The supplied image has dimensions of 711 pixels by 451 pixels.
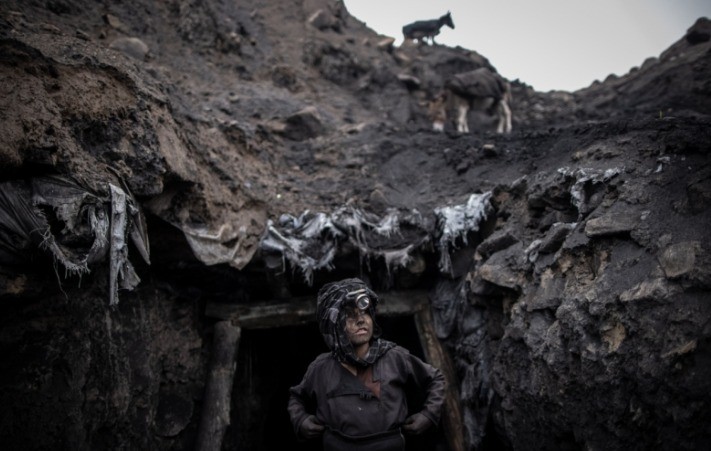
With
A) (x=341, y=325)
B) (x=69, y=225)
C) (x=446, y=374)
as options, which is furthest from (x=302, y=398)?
(x=446, y=374)

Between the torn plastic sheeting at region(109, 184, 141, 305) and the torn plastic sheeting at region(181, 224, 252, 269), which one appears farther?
the torn plastic sheeting at region(181, 224, 252, 269)

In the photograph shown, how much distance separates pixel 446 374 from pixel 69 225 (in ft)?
11.7

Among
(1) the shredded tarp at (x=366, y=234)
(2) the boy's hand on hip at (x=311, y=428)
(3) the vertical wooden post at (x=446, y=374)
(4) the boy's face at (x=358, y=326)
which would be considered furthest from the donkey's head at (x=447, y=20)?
(2) the boy's hand on hip at (x=311, y=428)

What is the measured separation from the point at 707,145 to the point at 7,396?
457 centimetres

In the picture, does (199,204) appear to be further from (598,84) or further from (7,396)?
(598,84)

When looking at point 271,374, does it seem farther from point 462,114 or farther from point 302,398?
point 462,114

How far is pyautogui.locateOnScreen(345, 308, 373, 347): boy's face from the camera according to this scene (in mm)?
2414

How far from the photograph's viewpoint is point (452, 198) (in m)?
4.90

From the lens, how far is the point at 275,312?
175 inches

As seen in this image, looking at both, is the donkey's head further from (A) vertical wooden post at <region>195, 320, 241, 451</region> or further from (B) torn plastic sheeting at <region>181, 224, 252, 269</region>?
(A) vertical wooden post at <region>195, 320, 241, 451</region>

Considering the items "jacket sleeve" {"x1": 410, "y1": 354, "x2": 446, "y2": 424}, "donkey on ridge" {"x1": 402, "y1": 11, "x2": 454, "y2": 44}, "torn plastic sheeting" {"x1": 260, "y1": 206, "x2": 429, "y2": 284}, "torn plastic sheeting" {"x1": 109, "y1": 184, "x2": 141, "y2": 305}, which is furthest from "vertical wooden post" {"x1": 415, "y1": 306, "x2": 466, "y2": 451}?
"donkey on ridge" {"x1": 402, "y1": 11, "x2": 454, "y2": 44}

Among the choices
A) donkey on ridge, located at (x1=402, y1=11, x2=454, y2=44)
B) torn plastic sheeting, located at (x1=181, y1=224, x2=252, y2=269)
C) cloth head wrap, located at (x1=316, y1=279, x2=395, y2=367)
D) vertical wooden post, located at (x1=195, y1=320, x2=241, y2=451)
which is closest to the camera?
cloth head wrap, located at (x1=316, y1=279, x2=395, y2=367)

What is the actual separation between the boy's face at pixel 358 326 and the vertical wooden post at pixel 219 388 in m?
2.30

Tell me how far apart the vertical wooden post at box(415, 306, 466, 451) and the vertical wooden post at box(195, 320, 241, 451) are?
2062mm
